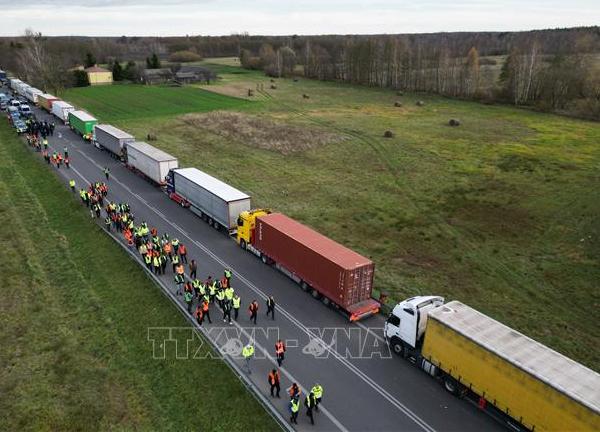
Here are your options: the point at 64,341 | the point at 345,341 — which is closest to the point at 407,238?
the point at 345,341

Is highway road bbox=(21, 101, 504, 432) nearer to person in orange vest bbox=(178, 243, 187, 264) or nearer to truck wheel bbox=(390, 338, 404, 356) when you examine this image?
truck wheel bbox=(390, 338, 404, 356)

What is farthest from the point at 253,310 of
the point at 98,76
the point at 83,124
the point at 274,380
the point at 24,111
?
the point at 98,76

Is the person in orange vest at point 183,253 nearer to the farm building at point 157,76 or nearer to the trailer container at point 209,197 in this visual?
→ the trailer container at point 209,197

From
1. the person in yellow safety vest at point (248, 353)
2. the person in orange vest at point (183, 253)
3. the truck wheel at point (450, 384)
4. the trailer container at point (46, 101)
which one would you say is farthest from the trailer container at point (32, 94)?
the truck wheel at point (450, 384)

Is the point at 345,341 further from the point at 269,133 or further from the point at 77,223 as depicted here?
the point at 269,133

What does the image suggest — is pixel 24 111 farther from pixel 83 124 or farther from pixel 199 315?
pixel 199 315

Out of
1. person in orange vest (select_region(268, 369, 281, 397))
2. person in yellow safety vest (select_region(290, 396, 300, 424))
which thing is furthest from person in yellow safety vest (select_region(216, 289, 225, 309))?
person in yellow safety vest (select_region(290, 396, 300, 424))
